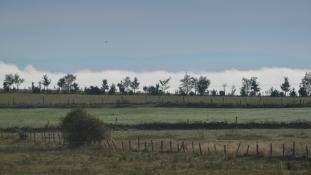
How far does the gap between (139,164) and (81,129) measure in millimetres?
21530

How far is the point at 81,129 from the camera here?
6531 cm

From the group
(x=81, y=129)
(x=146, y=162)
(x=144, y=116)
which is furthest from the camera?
(x=144, y=116)

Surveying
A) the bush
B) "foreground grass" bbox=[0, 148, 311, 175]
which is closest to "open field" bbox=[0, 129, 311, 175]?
"foreground grass" bbox=[0, 148, 311, 175]

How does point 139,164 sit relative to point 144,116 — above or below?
below

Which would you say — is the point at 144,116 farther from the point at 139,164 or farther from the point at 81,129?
the point at 139,164

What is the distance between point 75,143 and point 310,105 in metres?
90.0

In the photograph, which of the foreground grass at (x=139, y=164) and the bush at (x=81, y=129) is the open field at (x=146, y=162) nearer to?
the foreground grass at (x=139, y=164)

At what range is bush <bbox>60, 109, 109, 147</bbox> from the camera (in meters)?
65.4

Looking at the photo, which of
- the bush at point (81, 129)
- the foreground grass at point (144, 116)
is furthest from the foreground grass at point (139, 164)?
the foreground grass at point (144, 116)

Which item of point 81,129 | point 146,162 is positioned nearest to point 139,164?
point 146,162

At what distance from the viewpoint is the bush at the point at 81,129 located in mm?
65375

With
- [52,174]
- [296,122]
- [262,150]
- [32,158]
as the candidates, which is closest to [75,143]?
[32,158]

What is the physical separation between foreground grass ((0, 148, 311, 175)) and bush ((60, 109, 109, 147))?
11.1 meters

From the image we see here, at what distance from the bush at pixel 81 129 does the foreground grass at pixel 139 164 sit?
11.1 m
